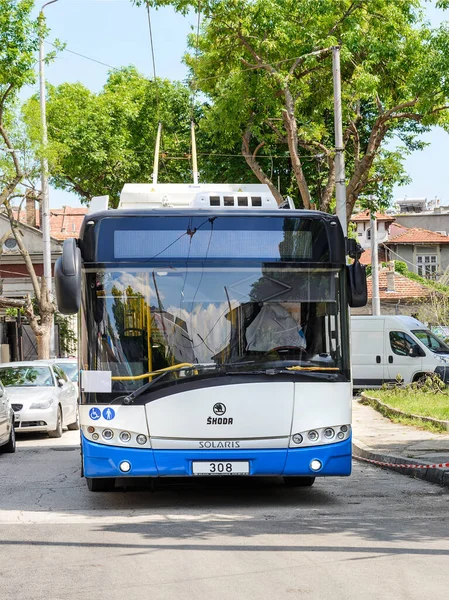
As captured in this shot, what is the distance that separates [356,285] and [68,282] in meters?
2.90

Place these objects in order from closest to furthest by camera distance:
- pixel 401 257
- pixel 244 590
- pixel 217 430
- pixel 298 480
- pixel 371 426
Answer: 1. pixel 244 590
2. pixel 217 430
3. pixel 298 480
4. pixel 371 426
5. pixel 401 257

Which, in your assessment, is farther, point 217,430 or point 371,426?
point 371,426

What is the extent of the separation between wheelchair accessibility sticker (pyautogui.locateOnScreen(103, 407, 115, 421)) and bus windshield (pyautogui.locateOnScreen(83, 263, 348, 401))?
0.71ft

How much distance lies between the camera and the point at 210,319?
417 inches

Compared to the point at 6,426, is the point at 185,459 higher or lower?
higher

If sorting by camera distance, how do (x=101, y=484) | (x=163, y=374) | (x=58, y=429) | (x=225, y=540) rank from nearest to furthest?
(x=225, y=540) < (x=163, y=374) < (x=101, y=484) < (x=58, y=429)

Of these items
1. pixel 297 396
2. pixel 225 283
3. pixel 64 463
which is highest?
pixel 225 283

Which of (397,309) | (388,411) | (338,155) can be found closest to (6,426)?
(388,411)

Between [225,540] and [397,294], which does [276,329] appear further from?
[397,294]

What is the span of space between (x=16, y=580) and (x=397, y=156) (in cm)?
2769

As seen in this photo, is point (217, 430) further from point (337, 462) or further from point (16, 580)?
point (16, 580)

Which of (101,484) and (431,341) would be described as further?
(431,341)

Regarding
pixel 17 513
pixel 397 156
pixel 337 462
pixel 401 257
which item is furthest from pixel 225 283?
pixel 401 257

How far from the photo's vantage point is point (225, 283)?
10.7 m
